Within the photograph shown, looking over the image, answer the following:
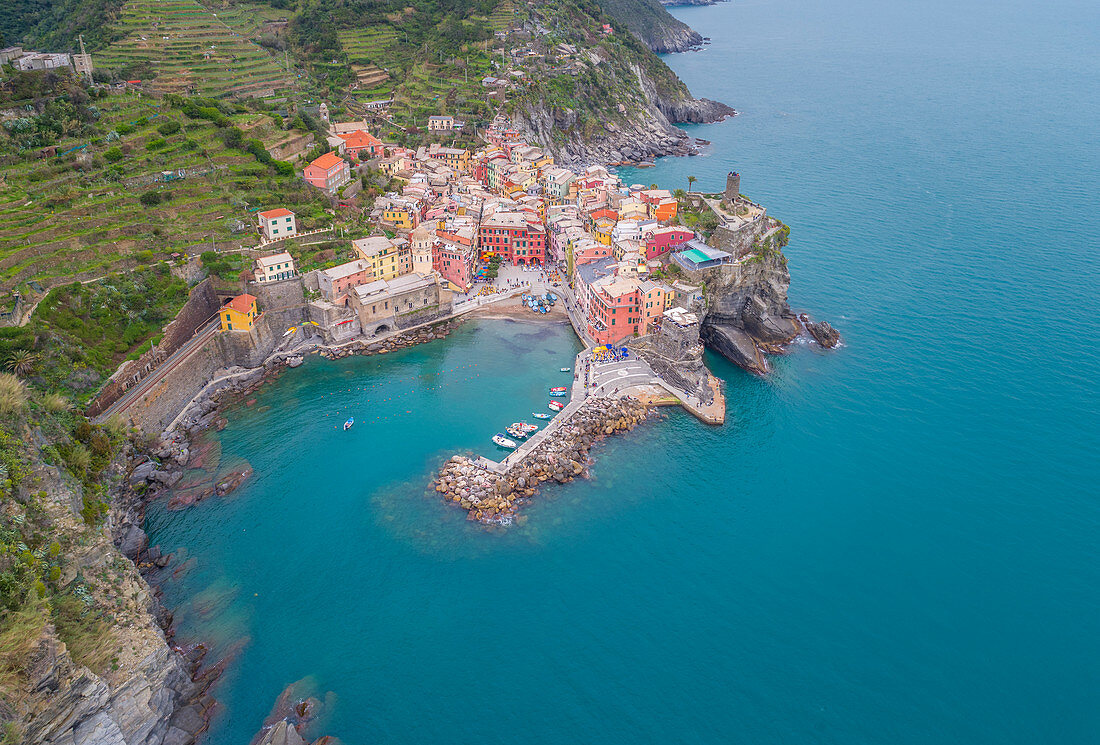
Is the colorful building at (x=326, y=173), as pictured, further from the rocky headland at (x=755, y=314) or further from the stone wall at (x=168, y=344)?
the rocky headland at (x=755, y=314)

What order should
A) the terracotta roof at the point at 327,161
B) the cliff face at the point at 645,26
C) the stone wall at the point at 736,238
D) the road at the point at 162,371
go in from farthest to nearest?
1. the cliff face at the point at 645,26
2. the terracotta roof at the point at 327,161
3. the stone wall at the point at 736,238
4. the road at the point at 162,371

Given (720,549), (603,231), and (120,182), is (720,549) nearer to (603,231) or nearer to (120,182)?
(603,231)

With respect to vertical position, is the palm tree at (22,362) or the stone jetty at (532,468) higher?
the palm tree at (22,362)

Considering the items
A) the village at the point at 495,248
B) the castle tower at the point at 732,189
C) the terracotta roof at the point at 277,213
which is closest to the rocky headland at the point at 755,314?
the village at the point at 495,248

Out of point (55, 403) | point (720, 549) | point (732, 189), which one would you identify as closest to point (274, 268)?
point (55, 403)

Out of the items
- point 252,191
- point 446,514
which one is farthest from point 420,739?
point 252,191

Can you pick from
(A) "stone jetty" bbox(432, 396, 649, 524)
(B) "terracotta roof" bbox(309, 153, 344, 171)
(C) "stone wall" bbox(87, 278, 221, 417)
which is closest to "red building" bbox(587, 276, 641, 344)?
(A) "stone jetty" bbox(432, 396, 649, 524)

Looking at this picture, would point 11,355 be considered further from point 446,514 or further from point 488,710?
point 488,710
